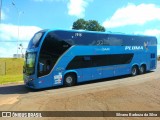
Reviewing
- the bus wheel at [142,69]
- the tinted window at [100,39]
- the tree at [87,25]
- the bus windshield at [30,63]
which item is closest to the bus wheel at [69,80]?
the tinted window at [100,39]

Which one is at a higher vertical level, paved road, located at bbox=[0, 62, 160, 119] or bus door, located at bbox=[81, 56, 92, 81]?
bus door, located at bbox=[81, 56, 92, 81]

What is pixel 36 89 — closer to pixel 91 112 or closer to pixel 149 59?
pixel 91 112

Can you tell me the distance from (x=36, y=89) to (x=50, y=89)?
3.30 feet

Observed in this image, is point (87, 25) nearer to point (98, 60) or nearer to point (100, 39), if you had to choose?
point (100, 39)

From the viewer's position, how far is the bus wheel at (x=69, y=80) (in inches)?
845

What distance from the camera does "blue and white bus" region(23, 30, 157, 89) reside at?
1998 centimetres

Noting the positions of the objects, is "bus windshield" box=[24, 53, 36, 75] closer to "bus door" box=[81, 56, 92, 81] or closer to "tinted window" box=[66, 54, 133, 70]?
"tinted window" box=[66, 54, 133, 70]

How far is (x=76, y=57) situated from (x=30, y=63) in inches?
122

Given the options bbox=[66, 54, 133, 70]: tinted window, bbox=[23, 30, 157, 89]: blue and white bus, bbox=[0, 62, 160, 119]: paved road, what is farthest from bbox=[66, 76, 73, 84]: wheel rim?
bbox=[0, 62, 160, 119]: paved road

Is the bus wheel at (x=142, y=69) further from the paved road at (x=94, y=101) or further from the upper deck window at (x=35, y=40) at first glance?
the upper deck window at (x=35, y=40)

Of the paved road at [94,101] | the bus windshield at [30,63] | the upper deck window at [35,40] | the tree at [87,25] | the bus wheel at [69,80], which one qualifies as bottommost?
the paved road at [94,101]

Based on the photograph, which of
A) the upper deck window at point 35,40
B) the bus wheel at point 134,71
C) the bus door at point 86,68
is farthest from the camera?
the bus wheel at point 134,71

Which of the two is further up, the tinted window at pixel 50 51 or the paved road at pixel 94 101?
the tinted window at pixel 50 51

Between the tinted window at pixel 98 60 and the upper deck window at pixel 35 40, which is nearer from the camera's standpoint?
the upper deck window at pixel 35 40
